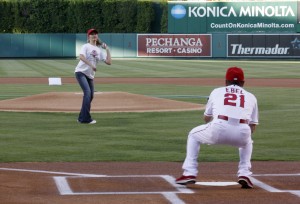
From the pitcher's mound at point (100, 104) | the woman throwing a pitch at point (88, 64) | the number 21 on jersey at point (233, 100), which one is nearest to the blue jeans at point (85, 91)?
the woman throwing a pitch at point (88, 64)

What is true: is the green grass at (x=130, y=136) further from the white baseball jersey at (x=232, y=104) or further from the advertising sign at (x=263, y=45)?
the advertising sign at (x=263, y=45)

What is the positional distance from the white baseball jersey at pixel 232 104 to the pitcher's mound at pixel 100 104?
10.3m

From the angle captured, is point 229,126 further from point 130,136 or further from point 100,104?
point 100,104

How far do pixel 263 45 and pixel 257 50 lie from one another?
487 mm

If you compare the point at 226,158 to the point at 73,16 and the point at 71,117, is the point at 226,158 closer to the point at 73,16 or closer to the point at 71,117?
the point at 71,117

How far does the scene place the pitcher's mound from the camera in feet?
65.3

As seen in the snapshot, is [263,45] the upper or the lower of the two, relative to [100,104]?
upper

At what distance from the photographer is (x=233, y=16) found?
5666 centimetres

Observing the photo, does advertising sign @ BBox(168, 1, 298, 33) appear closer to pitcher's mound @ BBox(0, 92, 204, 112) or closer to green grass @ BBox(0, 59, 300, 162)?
green grass @ BBox(0, 59, 300, 162)

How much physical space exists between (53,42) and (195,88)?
94.7ft

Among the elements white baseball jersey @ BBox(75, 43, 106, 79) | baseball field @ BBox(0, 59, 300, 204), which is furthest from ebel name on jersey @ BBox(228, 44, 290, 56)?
white baseball jersey @ BBox(75, 43, 106, 79)

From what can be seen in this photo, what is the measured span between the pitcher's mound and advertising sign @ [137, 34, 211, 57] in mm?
34325

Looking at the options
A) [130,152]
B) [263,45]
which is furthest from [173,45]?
[130,152]

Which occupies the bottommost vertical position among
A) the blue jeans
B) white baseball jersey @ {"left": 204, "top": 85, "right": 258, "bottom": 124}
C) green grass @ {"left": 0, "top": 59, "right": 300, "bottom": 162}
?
green grass @ {"left": 0, "top": 59, "right": 300, "bottom": 162}
